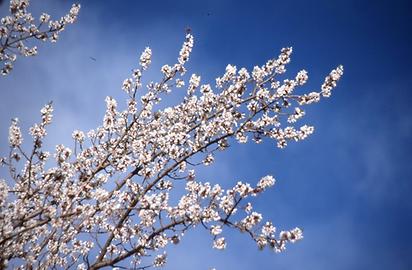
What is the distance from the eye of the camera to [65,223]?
19.5 ft

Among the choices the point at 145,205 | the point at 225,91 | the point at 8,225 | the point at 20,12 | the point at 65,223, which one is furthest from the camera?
the point at 20,12

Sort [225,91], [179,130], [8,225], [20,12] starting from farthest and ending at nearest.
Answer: [20,12], [225,91], [179,130], [8,225]

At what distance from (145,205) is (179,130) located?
2264mm

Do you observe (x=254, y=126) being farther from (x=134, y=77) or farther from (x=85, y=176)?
(x=85, y=176)

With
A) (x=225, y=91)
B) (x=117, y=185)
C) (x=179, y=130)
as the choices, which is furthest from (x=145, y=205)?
(x=225, y=91)

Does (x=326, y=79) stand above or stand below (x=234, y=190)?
above

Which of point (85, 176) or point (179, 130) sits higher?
point (179, 130)

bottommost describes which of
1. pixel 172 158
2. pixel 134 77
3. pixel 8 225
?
pixel 8 225

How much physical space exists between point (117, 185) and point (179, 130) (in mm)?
2075

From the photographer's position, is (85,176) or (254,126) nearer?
(85,176)

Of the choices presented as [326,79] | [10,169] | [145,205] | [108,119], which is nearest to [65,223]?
[145,205]

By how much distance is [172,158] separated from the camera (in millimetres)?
7980

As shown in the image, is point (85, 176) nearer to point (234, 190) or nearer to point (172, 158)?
point (172, 158)

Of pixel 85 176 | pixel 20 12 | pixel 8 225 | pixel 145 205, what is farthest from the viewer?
pixel 20 12
